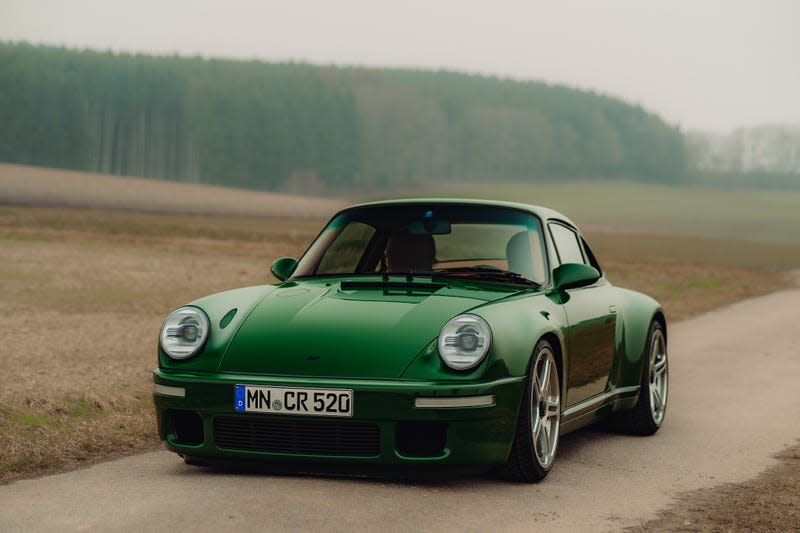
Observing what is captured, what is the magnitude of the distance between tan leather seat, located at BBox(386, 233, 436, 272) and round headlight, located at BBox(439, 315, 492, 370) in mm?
1374

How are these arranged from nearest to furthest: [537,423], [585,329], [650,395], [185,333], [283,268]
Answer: [185,333]
[537,423]
[585,329]
[283,268]
[650,395]

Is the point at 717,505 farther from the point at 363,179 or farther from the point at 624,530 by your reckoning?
the point at 363,179

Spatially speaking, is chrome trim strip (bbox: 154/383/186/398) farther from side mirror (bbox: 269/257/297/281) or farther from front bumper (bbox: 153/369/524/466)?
side mirror (bbox: 269/257/297/281)

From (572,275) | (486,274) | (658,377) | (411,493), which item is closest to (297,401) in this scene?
(411,493)

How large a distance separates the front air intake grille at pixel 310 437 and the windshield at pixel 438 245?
155 cm

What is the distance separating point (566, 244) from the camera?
8172 mm

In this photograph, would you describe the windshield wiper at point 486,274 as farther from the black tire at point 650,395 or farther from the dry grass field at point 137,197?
the dry grass field at point 137,197

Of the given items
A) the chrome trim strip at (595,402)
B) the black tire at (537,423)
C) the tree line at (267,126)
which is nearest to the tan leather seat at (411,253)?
the black tire at (537,423)

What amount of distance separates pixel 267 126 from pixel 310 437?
116m

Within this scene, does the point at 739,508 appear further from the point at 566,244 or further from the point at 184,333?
the point at 184,333

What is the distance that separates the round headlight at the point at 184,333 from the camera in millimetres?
6484

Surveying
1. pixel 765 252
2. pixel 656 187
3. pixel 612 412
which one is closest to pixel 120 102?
pixel 656 187

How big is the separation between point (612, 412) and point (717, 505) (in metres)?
2.16

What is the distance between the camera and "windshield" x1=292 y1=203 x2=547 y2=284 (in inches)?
298
